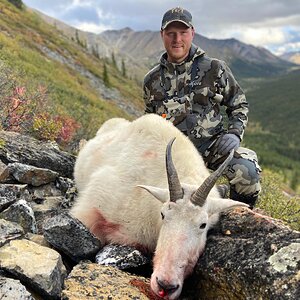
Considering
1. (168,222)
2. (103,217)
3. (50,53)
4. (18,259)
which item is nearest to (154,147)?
(103,217)

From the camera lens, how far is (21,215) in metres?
4.52

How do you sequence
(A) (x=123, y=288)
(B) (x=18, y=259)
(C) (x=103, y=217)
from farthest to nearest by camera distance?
(C) (x=103, y=217) < (A) (x=123, y=288) < (B) (x=18, y=259)

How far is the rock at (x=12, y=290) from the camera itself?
2980 mm

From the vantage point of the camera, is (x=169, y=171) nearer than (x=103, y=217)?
Yes

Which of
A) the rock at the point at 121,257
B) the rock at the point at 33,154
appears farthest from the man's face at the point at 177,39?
the rock at the point at 121,257

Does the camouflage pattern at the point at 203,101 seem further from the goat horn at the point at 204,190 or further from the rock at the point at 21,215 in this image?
the rock at the point at 21,215

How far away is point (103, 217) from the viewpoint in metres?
5.15

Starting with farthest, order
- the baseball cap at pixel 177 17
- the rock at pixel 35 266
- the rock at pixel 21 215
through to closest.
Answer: the baseball cap at pixel 177 17
the rock at pixel 21 215
the rock at pixel 35 266

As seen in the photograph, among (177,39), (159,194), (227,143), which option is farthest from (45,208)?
(177,39)

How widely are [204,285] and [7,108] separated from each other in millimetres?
5481

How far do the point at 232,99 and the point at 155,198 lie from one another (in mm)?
2873

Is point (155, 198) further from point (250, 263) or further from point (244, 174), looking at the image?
point (244, 174)

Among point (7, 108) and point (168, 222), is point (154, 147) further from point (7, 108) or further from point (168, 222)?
point (7, 108)

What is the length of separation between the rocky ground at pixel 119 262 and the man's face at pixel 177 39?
3005mm
